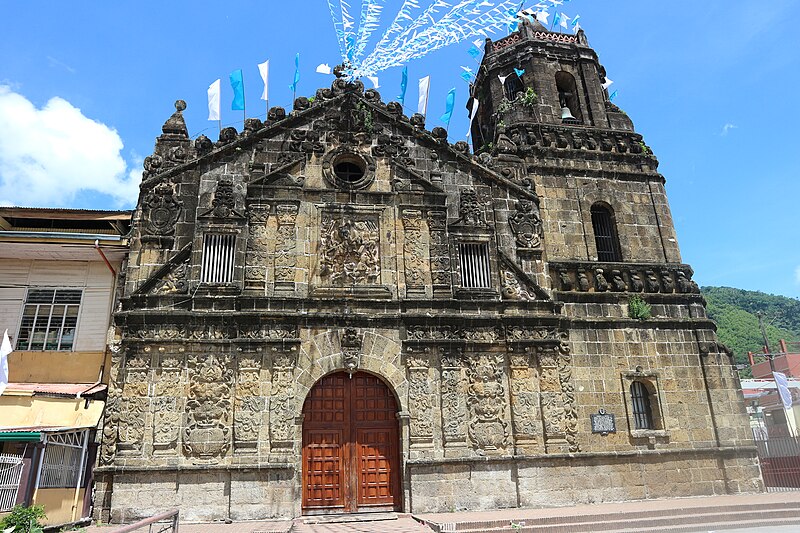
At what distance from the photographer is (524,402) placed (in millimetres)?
16016

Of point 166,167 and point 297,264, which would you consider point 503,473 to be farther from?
point 166,167

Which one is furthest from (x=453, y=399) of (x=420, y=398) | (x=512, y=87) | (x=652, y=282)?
(x=512, y=87)

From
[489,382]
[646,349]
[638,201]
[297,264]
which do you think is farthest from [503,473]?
[638,201]

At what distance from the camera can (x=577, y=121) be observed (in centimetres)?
2105

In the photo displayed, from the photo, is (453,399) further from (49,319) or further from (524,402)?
(49,319)

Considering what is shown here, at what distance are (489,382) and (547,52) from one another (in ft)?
43.7

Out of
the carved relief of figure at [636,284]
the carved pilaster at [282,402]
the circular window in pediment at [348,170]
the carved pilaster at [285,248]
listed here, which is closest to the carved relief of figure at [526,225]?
the carved relief of figure at [636,284]

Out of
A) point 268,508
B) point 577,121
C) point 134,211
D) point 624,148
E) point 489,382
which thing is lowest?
point 268,508

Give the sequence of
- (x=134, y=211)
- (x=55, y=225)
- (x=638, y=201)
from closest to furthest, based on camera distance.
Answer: (x=134, y=211) → (x=55, y=225) → (x=638, y=201)

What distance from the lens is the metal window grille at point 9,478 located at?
1166cm

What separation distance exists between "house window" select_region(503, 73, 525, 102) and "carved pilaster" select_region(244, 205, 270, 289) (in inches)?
432

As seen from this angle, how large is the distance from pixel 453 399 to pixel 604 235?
829 centimetres

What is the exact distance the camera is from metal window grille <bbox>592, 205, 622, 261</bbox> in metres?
19.2

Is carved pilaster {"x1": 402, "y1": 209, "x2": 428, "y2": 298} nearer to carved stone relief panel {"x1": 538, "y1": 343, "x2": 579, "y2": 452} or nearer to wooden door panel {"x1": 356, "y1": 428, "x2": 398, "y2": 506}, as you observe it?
wooden door panel {"x1": 356, "y1": 428, "x2": 398, "y2": 506}
